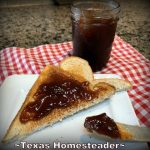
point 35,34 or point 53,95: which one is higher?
point 53,95

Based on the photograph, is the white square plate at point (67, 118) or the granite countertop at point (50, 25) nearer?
the white square plate at point (67, 118)

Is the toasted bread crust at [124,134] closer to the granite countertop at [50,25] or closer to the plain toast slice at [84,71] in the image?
the plain toast slice at [84,71]

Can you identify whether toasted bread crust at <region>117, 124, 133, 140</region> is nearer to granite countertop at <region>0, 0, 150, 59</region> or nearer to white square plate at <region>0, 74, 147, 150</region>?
white square plate at <region>0, 74, 147, 150</region>

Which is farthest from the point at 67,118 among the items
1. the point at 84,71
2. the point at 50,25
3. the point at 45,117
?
the point at 50,25

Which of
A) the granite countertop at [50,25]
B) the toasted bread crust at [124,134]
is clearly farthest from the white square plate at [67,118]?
the granite countertop at [50,25]

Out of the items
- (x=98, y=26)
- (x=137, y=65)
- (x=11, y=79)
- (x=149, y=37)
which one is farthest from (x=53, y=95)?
(x=149, y=37)

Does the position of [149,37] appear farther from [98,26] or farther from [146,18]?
[98,26]
